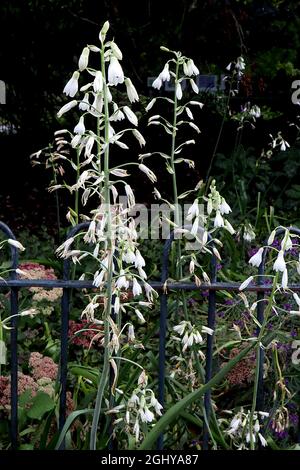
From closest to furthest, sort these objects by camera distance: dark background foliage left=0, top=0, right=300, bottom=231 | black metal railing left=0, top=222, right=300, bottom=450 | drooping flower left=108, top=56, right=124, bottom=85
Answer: drooping flower left=108, top=56, right=124, bottom=85 < black metal railing left=0, top=222, right=300, bottom=450 < dark background foliage left=0, top=0, right=300, bottom=231

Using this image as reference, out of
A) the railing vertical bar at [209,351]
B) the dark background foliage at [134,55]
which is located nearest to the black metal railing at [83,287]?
the railing vertical bar at [209,351]

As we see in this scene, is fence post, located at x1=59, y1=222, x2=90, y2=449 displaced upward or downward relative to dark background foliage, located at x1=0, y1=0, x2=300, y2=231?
downward

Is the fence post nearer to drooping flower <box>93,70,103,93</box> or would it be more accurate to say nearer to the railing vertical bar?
the railing vertical bar

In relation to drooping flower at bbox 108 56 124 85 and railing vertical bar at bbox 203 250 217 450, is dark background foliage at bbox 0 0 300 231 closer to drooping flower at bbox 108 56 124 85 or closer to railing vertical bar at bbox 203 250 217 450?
railing vertical bar at bbox 203 250 217 450

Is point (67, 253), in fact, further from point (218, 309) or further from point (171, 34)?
point (171, 34)

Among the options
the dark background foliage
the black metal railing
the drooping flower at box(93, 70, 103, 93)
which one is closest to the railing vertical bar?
the black metal railing

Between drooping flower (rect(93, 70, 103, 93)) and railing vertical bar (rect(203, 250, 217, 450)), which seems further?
railing vertical bar (rect(203, 250, 217, 450))

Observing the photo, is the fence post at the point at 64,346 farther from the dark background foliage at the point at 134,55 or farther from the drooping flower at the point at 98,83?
the dark background foliage at the point at 134,55

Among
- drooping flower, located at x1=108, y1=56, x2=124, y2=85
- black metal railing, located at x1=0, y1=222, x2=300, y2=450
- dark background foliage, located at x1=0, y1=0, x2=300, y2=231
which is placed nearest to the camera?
drooping flower, located at x1=108, y1=56, x2=124, y2=85

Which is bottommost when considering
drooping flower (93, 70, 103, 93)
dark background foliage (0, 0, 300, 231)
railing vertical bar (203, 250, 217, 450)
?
railing vertical bar (203, 250, 217, 450)

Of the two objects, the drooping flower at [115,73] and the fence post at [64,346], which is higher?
the drooping flower at [115,73]

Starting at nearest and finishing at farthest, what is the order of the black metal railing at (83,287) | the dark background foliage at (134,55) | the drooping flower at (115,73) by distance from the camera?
the drooping flower at (115,73)
the black metal railing at (83,287)
the dark background foliage at (134,55)

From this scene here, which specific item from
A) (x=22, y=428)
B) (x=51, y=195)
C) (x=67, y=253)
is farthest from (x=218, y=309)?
(x=51, y=195)

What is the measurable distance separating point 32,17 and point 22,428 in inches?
178
